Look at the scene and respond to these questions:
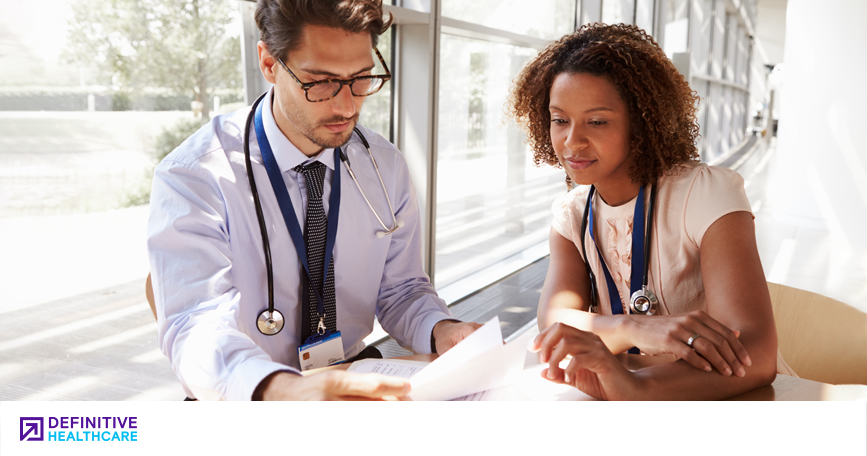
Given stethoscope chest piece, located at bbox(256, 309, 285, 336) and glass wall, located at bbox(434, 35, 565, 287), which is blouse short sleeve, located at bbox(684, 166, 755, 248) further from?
glass wall, located at bbox(434, 35, 565, 287)

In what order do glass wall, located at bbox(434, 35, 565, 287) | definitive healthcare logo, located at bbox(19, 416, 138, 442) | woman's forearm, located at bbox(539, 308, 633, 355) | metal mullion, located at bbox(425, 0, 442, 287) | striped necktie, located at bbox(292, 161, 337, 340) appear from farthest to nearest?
glass wall, located at bbox(434, 35, 565, 287), metal mullion, located at bbox(425, 0, 442, 287), striped necktie, located at bbox(292, 161, 337, 340), woman's forearm, located at bbox(539, 308, 633, 355), definitive healthcare logo, located at bbox(19, 416, 138, 442)

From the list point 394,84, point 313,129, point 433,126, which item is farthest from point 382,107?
point 313,129

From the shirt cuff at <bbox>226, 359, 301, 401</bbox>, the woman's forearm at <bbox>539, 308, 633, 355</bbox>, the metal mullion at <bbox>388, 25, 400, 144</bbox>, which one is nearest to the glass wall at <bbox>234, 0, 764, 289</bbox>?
the metal mullion at <bbox>388, 25, 400, 144</bbox>

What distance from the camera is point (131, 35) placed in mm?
2225

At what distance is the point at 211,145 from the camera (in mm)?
1386

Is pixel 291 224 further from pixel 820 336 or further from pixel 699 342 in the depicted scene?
pixel 820 336

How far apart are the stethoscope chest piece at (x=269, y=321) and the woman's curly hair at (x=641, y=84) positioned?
92 centimetres

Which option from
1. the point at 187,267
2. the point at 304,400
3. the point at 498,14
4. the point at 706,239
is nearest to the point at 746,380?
the point at 706,239

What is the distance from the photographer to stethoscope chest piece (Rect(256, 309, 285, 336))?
137 centimetres

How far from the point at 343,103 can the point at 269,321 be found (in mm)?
514

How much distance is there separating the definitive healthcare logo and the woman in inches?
36.2

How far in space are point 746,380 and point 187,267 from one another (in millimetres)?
1085

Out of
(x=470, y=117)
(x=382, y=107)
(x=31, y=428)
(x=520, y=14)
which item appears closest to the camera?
(x=31, y=428)

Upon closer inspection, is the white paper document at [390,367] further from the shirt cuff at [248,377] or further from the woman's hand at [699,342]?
the woman's hand at [699,342]
